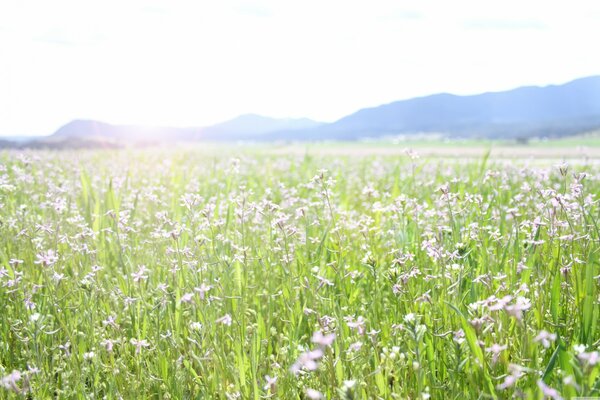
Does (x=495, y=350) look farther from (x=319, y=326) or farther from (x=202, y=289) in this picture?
(x=202, y=289)

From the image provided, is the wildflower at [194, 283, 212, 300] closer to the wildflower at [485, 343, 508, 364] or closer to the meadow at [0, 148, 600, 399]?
the meadow at [0, 148, 600, 399]

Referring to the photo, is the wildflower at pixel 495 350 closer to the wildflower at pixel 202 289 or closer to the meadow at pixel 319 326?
the meadow at pixel 319 326

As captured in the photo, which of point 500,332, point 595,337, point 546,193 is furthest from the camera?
point 546,193

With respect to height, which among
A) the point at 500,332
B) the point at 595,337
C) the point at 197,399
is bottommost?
the point at 197,399

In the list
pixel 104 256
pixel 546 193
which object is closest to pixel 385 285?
pixel 546 193

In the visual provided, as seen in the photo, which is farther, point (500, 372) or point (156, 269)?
point (156, 269)

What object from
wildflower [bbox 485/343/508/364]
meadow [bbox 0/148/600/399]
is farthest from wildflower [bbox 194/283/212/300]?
wildflower [bbox 485/343/508/364]

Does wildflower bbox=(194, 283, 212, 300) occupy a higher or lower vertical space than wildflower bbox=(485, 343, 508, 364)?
higher

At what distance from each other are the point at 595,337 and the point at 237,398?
199 cm

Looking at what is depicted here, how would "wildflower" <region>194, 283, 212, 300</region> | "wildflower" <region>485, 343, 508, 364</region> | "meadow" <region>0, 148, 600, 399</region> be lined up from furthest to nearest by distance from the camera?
"wildflower" <region>194, 283, 212, 300</region>, "meadow" <region>0, 148, 600, 399</region>, "wildflower" <region>485, 343, 508, 364</region>

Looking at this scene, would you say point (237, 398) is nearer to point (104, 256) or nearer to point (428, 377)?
point (428, 377)

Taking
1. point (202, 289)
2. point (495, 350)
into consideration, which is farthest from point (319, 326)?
point (495, 350)

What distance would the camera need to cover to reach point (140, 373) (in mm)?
3092

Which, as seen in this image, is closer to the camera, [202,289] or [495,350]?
[495,350]
